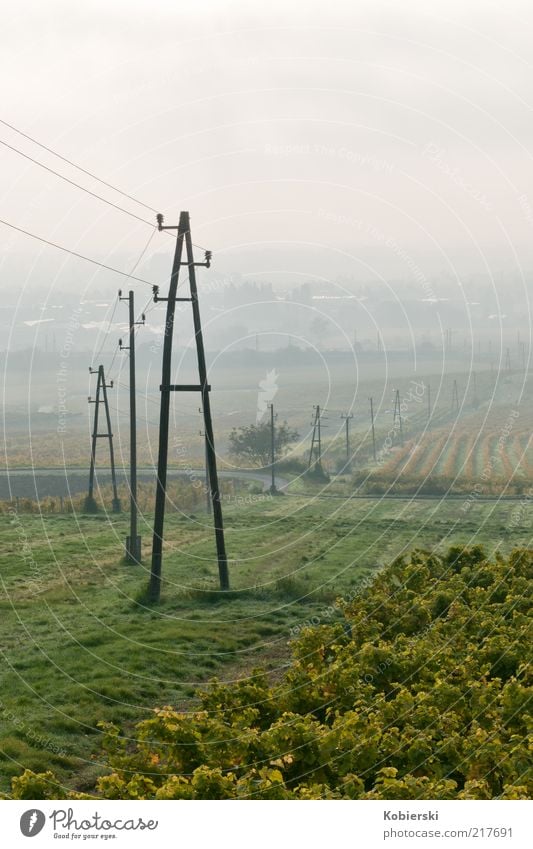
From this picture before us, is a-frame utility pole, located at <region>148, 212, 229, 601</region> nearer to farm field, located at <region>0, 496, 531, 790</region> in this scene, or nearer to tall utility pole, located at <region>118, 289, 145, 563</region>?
farm field, located at <region>0, 496, 531, 790</region>

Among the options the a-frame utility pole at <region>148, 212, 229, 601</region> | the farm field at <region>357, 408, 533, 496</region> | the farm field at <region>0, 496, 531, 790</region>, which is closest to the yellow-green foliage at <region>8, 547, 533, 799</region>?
the farm field at <region>0, 496, 531, 790</region>

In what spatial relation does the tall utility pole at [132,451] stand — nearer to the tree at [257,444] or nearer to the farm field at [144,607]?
the farm field at [144,607]

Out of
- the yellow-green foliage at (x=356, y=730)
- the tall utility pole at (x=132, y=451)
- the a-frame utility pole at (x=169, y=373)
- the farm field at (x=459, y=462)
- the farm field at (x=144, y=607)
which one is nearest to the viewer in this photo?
the yellow-green foliage at (x=356, y=730)

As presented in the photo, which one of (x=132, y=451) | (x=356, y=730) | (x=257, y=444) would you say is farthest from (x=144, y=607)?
(x=257, y=444)

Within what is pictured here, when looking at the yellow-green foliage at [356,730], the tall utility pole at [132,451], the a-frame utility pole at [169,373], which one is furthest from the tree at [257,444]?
the yellow-green foliage at [356,730]

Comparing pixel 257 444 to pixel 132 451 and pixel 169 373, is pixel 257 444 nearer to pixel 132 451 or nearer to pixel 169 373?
pixel 132 451
